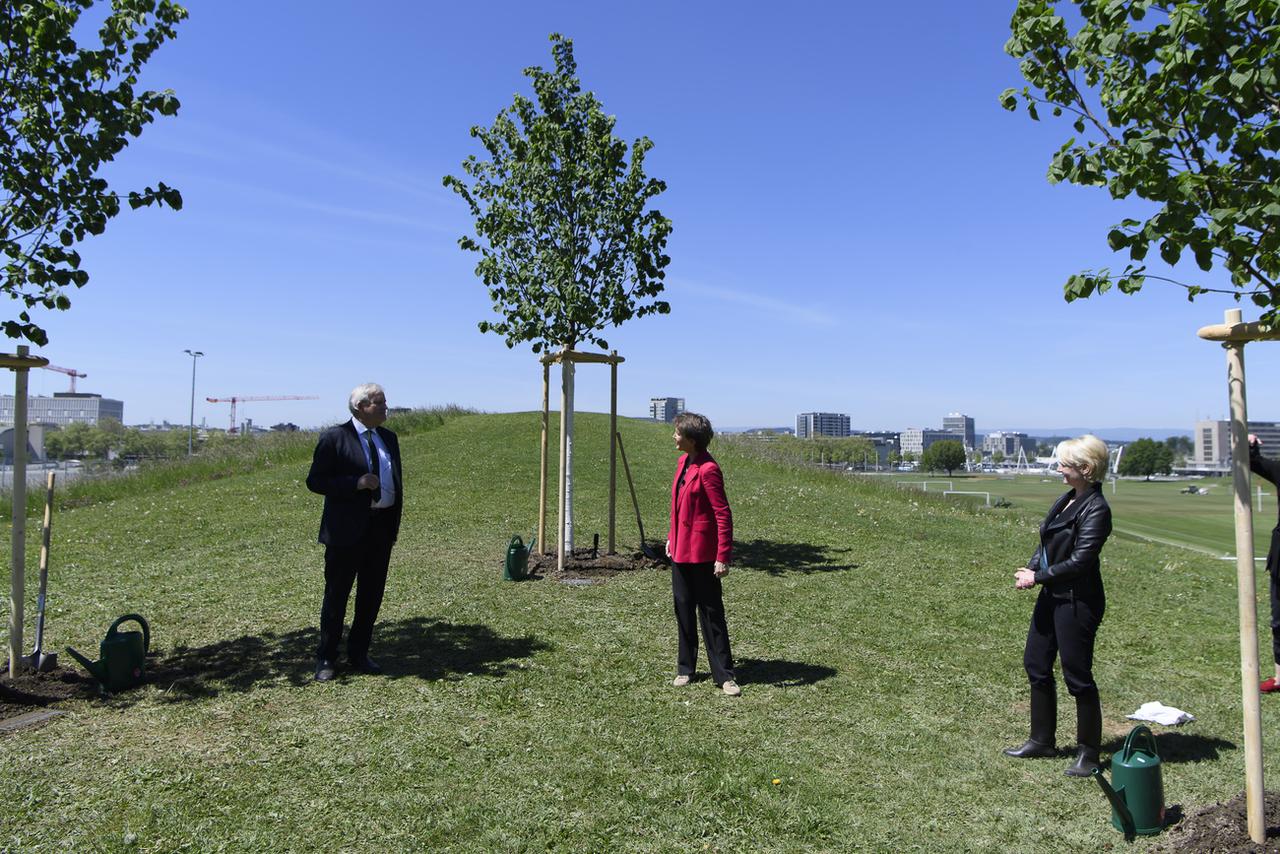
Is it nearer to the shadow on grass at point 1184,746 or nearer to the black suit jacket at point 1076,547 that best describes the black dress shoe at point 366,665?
the black suit jacket at point 1076,547

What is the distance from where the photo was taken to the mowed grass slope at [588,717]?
4.23 m

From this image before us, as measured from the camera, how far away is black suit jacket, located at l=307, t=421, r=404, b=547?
6258mm

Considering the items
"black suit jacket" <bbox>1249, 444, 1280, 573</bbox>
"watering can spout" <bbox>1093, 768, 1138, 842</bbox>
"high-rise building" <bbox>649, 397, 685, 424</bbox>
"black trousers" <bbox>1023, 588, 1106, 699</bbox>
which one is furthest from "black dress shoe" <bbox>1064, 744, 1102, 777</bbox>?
"high-rise building" <bbox>649, 397, 685, 424</bbox>

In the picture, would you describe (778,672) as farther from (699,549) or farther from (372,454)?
(372,454)

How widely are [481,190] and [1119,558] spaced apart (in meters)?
12.6

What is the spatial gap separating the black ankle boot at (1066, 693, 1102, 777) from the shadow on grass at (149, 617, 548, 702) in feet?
13.3

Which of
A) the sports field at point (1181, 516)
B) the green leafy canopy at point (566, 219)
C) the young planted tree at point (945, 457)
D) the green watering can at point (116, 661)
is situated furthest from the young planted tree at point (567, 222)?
the young planted tree at point (945, 457)

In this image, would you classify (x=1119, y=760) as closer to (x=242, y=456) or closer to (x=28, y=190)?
(x=28, y=190)

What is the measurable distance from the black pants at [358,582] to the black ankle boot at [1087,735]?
15.7 feet

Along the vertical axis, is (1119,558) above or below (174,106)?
below

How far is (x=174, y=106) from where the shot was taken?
6.28m

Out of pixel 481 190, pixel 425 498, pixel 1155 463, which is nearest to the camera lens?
pixel 481 190

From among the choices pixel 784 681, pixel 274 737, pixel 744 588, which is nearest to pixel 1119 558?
pixel 744 588

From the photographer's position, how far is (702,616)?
21.4 feet
